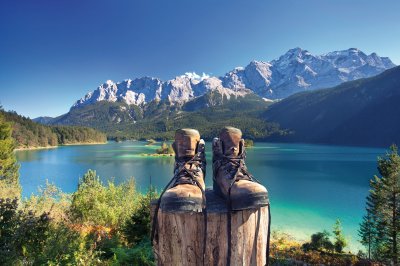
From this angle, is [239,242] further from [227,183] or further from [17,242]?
[17,242]

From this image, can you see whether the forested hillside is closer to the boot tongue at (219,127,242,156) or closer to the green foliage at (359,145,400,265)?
the green foliage at (359,145,400,265)

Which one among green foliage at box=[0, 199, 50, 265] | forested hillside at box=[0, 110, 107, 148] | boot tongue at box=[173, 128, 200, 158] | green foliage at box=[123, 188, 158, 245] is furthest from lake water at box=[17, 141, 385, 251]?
forested hillside at box=[0, 110, 107, 148]

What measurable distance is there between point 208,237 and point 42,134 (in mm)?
150222

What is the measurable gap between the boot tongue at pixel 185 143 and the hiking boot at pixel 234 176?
0.32 m

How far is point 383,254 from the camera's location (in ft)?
51.4

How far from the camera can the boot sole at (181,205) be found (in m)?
2.23

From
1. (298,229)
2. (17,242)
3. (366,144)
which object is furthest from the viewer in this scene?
(366,144)

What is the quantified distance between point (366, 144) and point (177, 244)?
17665 centimetres

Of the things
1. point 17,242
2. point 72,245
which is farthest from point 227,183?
point 17,242

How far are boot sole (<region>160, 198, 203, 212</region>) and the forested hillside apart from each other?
105902 mm

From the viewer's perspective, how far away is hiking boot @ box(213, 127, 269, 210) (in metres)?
2.33

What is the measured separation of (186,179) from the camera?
8.95ft

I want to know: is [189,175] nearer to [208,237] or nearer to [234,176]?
[234,176]

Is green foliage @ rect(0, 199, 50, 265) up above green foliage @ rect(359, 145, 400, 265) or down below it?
above
